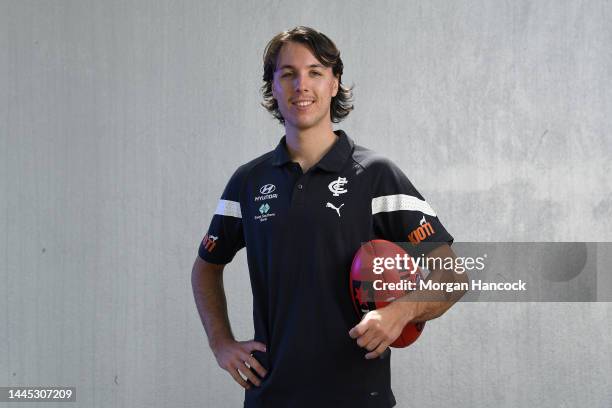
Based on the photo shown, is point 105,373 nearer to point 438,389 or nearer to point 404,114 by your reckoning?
point 438,389

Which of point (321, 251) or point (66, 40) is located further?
point (66, 40)

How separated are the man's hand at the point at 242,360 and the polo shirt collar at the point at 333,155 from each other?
1.36ft

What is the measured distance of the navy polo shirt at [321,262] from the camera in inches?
55.9

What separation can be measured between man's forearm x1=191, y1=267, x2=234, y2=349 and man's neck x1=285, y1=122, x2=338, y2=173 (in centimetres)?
43

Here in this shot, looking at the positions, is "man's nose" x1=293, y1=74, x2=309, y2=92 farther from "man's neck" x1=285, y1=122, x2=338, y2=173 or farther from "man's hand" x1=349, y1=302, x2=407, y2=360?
"man's hand" x1=349, y1=302, x2=407, y2=360

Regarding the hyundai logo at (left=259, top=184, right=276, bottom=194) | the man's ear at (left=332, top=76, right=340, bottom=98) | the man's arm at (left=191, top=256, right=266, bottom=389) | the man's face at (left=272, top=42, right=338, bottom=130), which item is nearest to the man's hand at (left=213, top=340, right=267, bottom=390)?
the man's arm at (left=191, top=256, right=266, bottom=389)

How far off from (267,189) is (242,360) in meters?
0.39

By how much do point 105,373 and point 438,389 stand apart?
148 cm

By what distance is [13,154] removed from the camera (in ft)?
10.1

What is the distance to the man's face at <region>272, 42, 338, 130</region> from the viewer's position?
152cm

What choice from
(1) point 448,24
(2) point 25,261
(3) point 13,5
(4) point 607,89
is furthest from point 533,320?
(3) point 13,5

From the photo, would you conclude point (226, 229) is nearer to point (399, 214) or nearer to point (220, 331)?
point (220, 331)

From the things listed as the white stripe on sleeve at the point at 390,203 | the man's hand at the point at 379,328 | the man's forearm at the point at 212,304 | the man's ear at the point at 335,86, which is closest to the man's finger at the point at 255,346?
the man's forearm at the point at 212,304

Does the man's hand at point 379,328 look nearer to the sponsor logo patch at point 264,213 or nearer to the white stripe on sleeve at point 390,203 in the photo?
the white stripe on sleeve at point 390,203
